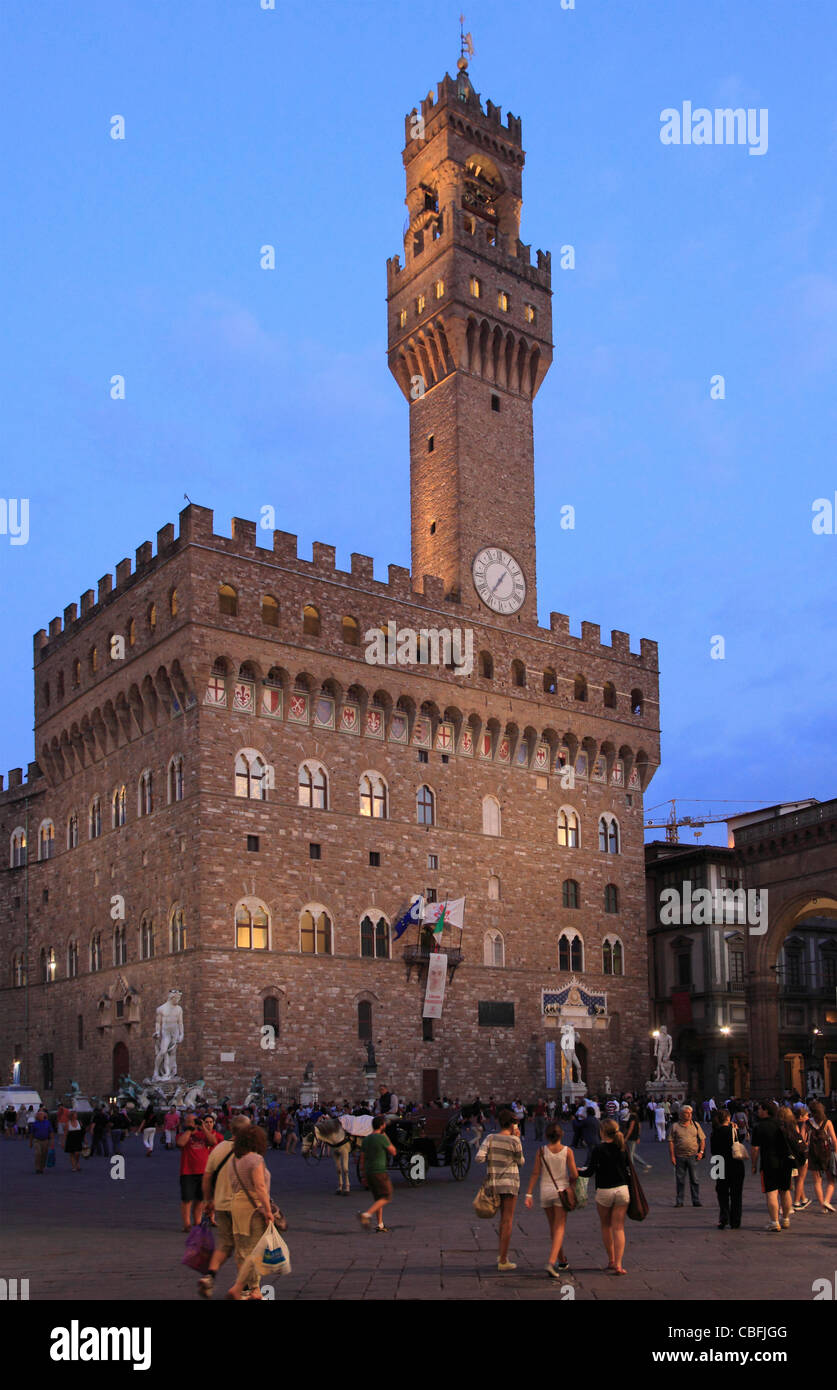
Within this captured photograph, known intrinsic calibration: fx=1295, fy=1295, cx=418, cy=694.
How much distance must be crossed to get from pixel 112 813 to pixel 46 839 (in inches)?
255

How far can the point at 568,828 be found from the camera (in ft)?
153

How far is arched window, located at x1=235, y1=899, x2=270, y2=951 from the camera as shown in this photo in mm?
36688

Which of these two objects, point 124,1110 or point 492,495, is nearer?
point 124,1110

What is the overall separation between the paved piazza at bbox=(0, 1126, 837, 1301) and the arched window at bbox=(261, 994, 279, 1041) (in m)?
15.6

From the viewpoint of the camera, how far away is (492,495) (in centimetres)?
4694

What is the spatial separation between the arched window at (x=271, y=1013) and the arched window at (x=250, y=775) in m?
5.77

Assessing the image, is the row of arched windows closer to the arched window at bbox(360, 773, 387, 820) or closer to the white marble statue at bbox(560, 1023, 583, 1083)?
the arched window at bbox(360, 773, 387, 820)

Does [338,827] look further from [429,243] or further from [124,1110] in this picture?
[429,243]

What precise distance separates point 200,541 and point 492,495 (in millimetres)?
13102

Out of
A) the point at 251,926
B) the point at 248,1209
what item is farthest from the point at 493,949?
the point at 248,1209

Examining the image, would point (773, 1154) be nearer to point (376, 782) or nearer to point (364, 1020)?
point (364, 1020)

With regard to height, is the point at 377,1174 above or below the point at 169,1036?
above
